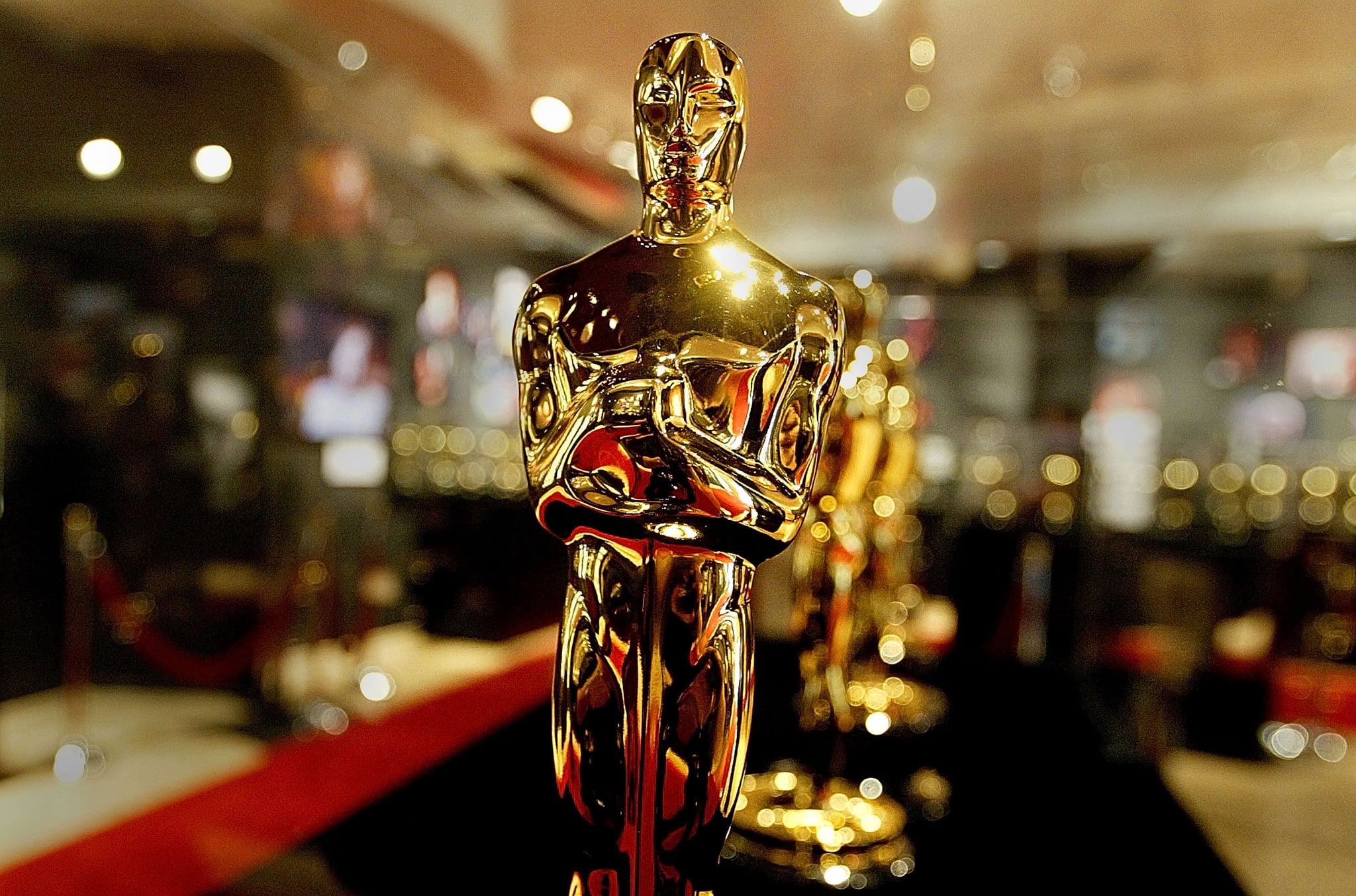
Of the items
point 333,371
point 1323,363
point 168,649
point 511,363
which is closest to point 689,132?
point 511,363

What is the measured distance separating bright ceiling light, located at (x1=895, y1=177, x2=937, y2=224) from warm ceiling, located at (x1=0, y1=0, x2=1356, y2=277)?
Answer: 59 millimetres

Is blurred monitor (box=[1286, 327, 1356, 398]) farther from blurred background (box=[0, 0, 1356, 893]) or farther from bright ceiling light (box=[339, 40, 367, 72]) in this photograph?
bright ceiling light (box=[339, 40, 367, 72])

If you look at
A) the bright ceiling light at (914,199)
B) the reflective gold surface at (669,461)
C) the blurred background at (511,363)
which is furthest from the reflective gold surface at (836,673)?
the bright ceiling light at (914,199)

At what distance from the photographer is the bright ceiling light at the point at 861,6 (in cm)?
307

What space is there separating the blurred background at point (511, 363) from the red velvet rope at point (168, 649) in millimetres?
28

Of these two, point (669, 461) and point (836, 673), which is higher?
point (669, 461)

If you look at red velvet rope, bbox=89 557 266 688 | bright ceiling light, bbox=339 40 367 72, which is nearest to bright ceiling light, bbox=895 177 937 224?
bright ceiling light, bbox=339 40 367 72

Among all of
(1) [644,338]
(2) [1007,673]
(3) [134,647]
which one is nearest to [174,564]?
(3) [134,647]

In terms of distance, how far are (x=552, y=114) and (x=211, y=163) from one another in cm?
176

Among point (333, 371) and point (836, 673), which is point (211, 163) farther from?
point (836, 673)

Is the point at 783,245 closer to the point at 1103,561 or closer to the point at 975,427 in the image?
the point at 975,427

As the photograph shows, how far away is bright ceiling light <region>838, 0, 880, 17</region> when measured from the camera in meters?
3.07

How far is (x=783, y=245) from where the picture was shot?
4863mm

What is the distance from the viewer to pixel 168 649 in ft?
12.4
